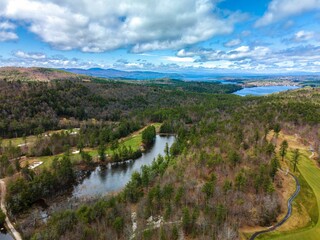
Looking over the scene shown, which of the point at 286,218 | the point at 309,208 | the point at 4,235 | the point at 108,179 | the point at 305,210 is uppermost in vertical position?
the point at 309,208

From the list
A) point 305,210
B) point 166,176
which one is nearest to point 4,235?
point 166,176

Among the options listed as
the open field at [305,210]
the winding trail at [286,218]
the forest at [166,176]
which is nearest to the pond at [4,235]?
the forest at [166,176]

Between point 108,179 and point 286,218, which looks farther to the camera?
point 108,179

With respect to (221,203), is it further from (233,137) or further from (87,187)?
(233,137)

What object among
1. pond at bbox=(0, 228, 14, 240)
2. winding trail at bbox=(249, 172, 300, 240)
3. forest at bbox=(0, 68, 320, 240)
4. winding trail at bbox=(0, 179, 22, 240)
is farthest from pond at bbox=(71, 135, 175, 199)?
winding trail at bbox=(249, 172, 300, 240)

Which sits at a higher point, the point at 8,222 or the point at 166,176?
the point at 166,176

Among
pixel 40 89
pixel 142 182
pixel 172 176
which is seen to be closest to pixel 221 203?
pixel 172 176

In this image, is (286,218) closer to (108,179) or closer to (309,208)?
(309,208)
